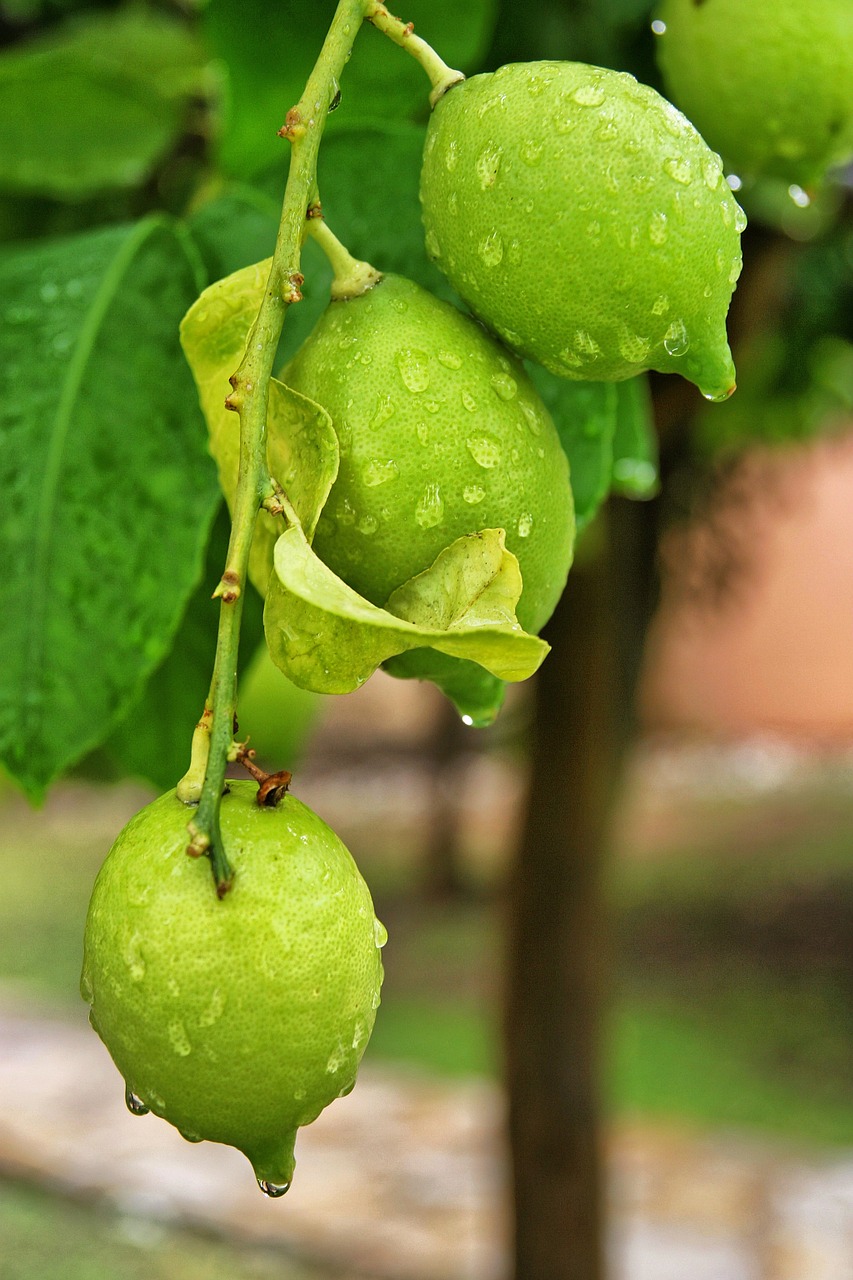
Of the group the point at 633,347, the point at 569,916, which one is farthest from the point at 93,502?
the point at 569,916

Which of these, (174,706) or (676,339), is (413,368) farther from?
(174,706)

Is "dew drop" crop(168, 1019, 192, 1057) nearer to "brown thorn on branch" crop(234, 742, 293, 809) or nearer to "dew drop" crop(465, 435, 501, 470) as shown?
"brown thorn on branch" crop(234, 742, 293, 809)

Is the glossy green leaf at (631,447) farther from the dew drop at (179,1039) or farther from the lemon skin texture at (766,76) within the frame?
the dew drop at (179,1039)

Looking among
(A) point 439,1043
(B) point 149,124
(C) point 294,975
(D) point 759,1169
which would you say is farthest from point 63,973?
(C) point 294,975

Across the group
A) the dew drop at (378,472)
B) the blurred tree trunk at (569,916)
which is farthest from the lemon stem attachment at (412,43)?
the blurred tree trunk at (569,916)

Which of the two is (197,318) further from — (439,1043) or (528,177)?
(439,1043)

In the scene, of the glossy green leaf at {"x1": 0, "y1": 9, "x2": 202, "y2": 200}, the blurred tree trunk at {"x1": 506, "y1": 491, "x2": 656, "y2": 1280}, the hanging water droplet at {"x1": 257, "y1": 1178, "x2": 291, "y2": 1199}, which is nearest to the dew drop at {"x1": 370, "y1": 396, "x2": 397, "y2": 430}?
the hanging water droplet at {"x1": 257, "y1": 1178, "x2": 291, "y2": 1199}
